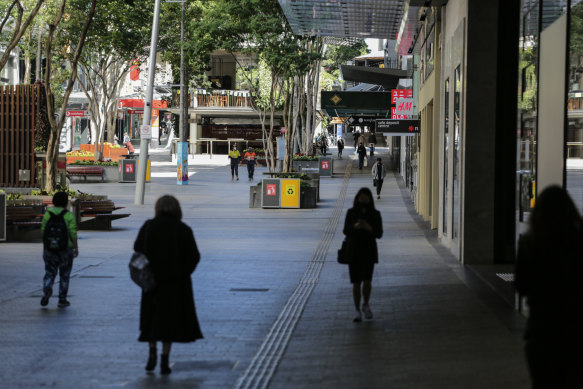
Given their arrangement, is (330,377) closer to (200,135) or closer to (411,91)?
(411,91)

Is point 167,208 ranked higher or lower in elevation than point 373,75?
lower

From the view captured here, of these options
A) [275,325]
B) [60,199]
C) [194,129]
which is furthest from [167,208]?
[194,129]

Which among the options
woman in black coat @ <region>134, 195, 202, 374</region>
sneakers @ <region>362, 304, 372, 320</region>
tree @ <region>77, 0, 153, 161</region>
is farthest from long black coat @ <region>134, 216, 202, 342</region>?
tree @ <region>77, 0, 153, 161</region>

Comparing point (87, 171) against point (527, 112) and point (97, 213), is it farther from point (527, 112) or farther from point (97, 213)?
point (527, 112)

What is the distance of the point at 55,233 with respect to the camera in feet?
40.8

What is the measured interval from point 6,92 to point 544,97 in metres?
19.1

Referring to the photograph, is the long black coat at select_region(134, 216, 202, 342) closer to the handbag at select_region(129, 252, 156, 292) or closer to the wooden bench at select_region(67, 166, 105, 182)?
the handbag at select_region(129, 252, 156, 292)

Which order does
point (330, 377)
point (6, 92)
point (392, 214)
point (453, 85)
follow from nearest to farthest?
point (330, 377)
point (453, 85)
point (6, 92)
point (392, 214)

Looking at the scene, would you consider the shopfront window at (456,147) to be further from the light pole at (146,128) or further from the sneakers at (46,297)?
the light pole at (146,128)

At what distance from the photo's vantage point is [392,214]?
3009 centimetres

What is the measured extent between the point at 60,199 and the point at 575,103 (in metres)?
6.01

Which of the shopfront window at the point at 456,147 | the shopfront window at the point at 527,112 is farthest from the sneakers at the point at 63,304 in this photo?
the shopfront window at the point at 456,147

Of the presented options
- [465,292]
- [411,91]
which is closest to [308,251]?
[465,292]

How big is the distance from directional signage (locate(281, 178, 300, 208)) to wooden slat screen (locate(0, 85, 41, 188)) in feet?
27.9
